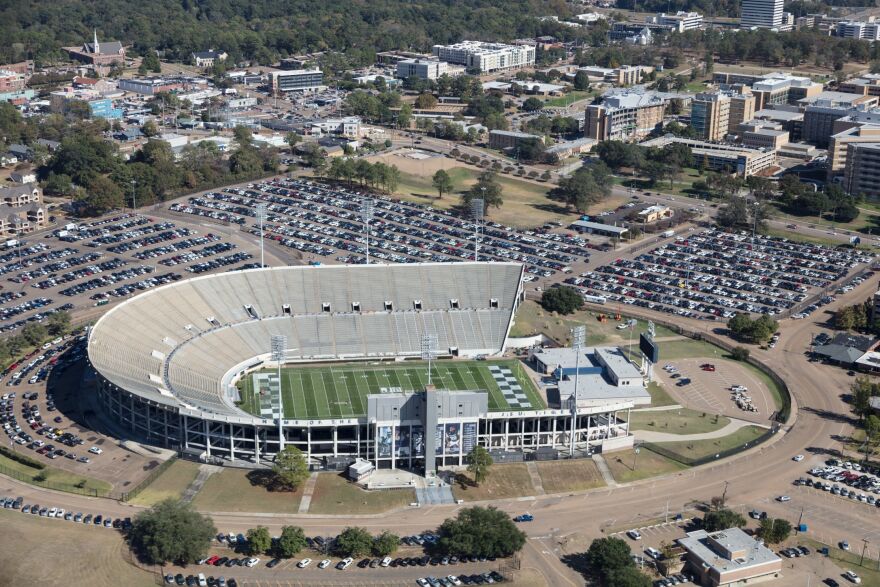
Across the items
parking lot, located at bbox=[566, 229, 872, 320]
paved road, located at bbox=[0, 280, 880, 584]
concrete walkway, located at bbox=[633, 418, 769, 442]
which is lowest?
paved road, located at bbox=[0, 280, 880, 584]

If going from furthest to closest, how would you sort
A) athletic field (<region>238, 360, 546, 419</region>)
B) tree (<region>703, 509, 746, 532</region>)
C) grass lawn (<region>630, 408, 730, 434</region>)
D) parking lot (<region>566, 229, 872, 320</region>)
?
1. parking lot (<region>566, 229, 872, 320</region>)
2. grass lawn (<region>630, 408, 730, 434</region>)
3. athletic field (<region>238, 360, 546, 419</region>)
4. tree (<region>703, 509, 746, 532</region>)

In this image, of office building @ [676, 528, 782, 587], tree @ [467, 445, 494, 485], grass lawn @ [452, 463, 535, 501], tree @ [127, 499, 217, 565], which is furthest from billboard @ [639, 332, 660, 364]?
tree @ [127, 499, 217, 565]

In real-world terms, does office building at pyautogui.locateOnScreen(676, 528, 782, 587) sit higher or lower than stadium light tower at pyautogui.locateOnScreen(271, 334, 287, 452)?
lower

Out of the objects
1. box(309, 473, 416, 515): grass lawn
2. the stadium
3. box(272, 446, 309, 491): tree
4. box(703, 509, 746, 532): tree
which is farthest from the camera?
the stadium

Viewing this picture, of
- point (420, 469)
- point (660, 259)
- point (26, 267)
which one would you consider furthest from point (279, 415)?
A: point (660, 259)

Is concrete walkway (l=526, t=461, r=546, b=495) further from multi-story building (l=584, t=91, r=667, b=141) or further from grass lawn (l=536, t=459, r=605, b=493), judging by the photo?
multi-story building (l=584, t=91, r=667, b=141)

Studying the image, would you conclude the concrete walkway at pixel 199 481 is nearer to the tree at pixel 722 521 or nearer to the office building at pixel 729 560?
Answer: the office building at pixel 729 560

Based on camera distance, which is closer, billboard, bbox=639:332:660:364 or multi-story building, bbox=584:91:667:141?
billboard, bbox=639:332:660:364

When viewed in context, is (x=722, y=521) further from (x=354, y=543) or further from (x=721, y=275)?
(x=721, y=275)
